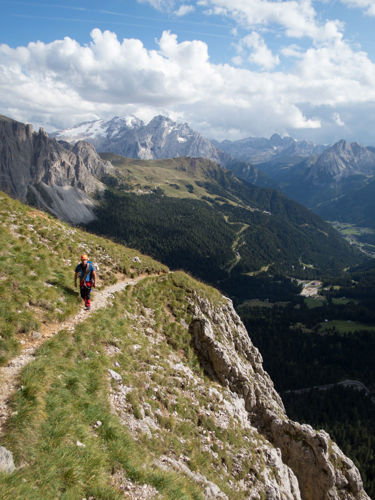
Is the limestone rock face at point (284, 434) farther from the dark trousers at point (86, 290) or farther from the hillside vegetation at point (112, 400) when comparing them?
the dark trousers at point (86, 290)

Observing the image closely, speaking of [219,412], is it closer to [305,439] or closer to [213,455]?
[213,455]

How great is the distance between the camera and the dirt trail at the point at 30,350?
1084 cm

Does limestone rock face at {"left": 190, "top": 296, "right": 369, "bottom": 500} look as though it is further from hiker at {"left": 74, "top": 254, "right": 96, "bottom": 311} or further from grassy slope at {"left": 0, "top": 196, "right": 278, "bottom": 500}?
hiker at {"left": 74, "top": 254, "right": 96, "bottom": 311}

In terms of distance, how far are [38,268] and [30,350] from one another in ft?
28.1

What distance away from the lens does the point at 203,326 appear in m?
28.0

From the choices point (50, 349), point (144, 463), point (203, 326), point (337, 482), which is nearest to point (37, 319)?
point (50, 349)

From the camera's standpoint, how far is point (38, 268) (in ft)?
70.0

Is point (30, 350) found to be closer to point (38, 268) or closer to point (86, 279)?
point (86, 279)

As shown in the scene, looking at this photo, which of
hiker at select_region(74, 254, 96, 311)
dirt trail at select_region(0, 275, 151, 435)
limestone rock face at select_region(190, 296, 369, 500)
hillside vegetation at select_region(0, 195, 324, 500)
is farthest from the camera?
limestone rock face at select_region(190, 296, 369, 500)

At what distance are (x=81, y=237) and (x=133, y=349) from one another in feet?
60.3

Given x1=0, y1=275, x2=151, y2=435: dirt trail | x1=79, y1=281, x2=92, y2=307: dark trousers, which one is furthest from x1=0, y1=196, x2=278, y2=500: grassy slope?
x1=79, y1=281, x2=92, y2=307: dark trousers

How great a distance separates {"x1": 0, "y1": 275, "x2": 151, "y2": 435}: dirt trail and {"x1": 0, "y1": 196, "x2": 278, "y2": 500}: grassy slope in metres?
0.35

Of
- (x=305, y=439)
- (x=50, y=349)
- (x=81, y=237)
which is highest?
(x=81, y=237)

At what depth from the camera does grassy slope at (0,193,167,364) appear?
15.8 meters
